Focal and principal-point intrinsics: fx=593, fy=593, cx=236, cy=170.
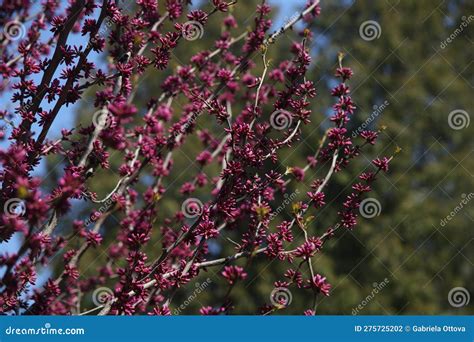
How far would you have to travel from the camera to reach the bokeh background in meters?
14.5

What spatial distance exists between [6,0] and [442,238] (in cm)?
1309

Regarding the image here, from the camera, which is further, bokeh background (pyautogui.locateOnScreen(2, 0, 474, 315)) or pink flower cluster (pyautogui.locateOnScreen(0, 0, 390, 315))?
bokeh background (pyautogui.locateOnScreen(2, 0, 474, 315))

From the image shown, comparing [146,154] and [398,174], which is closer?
[146,154]

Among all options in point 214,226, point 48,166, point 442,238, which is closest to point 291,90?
point 214,226

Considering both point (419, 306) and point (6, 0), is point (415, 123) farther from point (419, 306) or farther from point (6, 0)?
point (6, 0)

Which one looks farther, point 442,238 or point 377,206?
point 442,238

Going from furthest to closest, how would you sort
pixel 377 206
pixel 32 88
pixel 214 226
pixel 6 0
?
1. pixel 377 206
2. pixel 6 0
3. pixel 32 88
4. pixel 214 226

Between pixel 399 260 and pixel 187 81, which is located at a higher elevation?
pixel 187 81

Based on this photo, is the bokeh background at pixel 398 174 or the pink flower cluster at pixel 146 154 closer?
the pink flower cluster at pixel 146 154

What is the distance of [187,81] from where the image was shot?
5.17 meters

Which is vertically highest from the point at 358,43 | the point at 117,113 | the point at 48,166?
the point at 48,166

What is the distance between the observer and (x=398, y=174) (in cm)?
1548

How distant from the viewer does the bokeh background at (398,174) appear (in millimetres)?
14531

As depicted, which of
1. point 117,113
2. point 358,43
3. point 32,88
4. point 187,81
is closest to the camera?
point 117,113
